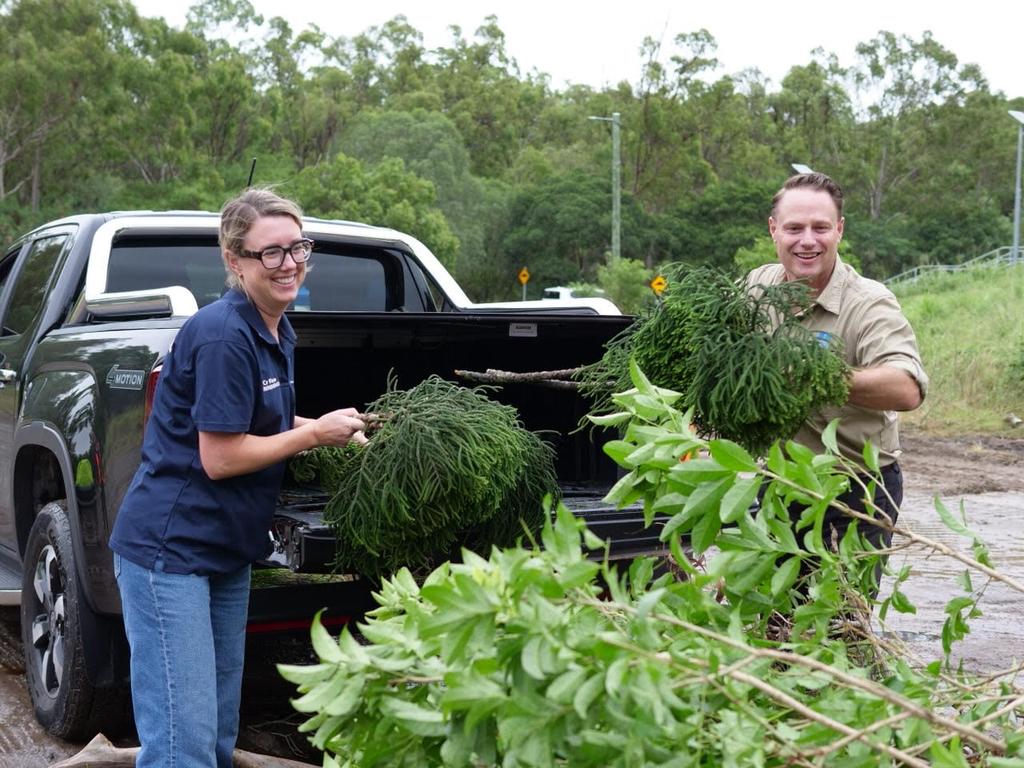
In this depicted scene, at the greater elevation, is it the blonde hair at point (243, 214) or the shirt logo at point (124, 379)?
the blonde hair at point (243, 214)

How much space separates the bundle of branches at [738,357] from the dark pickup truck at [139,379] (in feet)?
3.32

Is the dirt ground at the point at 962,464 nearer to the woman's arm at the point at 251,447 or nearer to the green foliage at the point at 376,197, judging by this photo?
the woman's arm at the point at 251,447

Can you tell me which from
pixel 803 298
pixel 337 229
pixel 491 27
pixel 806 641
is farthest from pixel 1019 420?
pixel 491 27

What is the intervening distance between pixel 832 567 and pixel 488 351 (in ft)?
9.53

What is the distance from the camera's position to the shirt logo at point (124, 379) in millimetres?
4098

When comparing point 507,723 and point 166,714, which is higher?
A: point 507,723

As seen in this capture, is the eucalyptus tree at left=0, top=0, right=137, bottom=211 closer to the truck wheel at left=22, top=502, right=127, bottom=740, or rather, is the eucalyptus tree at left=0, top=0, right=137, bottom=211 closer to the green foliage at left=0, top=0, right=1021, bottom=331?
the green foliage at left=0, top=0, right=1021, bottom=331

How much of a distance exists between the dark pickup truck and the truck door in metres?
0.02

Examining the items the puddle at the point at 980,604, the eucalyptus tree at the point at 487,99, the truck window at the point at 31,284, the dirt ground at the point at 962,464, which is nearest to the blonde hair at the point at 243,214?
the puddle at the point at 980,604

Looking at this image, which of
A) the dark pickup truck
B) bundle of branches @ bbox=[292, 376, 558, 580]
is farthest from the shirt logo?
bundle of branches @ bbox=[292, 376, 558, 580]

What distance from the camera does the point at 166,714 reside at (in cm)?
330

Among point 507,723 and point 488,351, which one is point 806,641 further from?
point 488,351

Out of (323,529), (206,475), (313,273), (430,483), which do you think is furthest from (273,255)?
(313,273)

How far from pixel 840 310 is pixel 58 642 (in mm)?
3012
